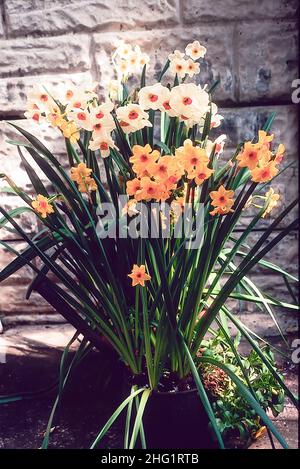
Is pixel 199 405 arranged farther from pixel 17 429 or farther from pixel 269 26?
pixel 269 26

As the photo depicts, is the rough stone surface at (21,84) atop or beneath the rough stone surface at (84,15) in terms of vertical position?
beneath

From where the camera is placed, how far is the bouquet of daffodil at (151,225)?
1074 millimetres

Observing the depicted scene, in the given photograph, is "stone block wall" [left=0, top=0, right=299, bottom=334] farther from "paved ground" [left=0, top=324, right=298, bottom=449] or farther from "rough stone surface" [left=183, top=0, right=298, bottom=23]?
"paved ground" [left=0, top=324, right=298, bottom=449]

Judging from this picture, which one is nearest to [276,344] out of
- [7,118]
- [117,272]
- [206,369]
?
[206,369]

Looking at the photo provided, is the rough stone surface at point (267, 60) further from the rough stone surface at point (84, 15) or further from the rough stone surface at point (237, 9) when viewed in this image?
the rough stone surface at point (84, 15)

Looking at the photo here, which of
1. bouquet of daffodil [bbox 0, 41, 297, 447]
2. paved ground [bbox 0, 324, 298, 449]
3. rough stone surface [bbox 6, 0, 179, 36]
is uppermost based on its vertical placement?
rough stone surface [bbox 6, 0, 179, 36]

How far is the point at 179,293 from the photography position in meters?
1.19

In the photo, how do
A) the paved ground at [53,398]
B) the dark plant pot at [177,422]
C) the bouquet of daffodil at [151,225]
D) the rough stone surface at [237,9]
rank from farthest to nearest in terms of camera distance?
the rough stone surface at [237,9]
the paved ground at [53,398]
the dark plant pot at [177,422]
the bouquet of daffodil at [151,225]

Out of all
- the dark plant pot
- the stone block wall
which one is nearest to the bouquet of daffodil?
the dark plant pot

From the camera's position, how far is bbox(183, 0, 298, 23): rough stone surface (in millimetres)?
1684

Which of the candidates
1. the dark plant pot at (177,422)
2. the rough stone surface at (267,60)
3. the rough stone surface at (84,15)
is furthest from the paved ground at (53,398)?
the rough stone surface at (84,15)

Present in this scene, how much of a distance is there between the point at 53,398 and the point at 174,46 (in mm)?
1207

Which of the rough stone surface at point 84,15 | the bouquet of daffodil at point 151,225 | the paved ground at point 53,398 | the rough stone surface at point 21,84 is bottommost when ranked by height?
the paved ground at point 53,398

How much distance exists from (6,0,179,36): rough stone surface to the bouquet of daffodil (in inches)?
16.3
